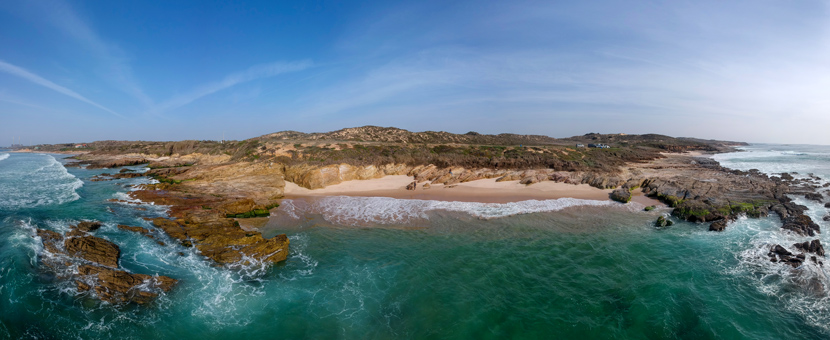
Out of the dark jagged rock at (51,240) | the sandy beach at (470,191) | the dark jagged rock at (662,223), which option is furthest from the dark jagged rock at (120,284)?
the dark jagged rock at (662,223)

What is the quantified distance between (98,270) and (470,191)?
1758cm

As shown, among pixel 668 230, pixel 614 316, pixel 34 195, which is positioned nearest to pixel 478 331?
pixel 614 316

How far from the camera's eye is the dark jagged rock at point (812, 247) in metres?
10.2

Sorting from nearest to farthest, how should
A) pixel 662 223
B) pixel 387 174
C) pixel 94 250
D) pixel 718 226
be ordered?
pixel 94 250, pixel 718 226, pixel 662 223, pixel 387 174

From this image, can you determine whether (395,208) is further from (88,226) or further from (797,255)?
(797,255)

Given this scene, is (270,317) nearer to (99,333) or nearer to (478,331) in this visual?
(99,333)

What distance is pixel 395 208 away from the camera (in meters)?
16.9

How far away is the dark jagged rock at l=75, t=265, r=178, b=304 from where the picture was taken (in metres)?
7.40

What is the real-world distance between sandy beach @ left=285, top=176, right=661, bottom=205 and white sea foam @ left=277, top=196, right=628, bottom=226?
1.16m

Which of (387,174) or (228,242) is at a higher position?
(387,174)

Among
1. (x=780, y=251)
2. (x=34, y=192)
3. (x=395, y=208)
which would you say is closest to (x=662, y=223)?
(x=780, y=251)

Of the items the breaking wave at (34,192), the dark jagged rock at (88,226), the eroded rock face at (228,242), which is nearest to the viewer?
the eroded rock face at (228,242)

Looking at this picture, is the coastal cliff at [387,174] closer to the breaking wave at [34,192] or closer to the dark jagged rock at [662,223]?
the dark jagged rock at [662,223]

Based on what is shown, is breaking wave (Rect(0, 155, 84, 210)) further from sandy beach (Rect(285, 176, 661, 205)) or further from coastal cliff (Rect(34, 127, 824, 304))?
sandy beach (Rect(285, 176, 661, 205))
